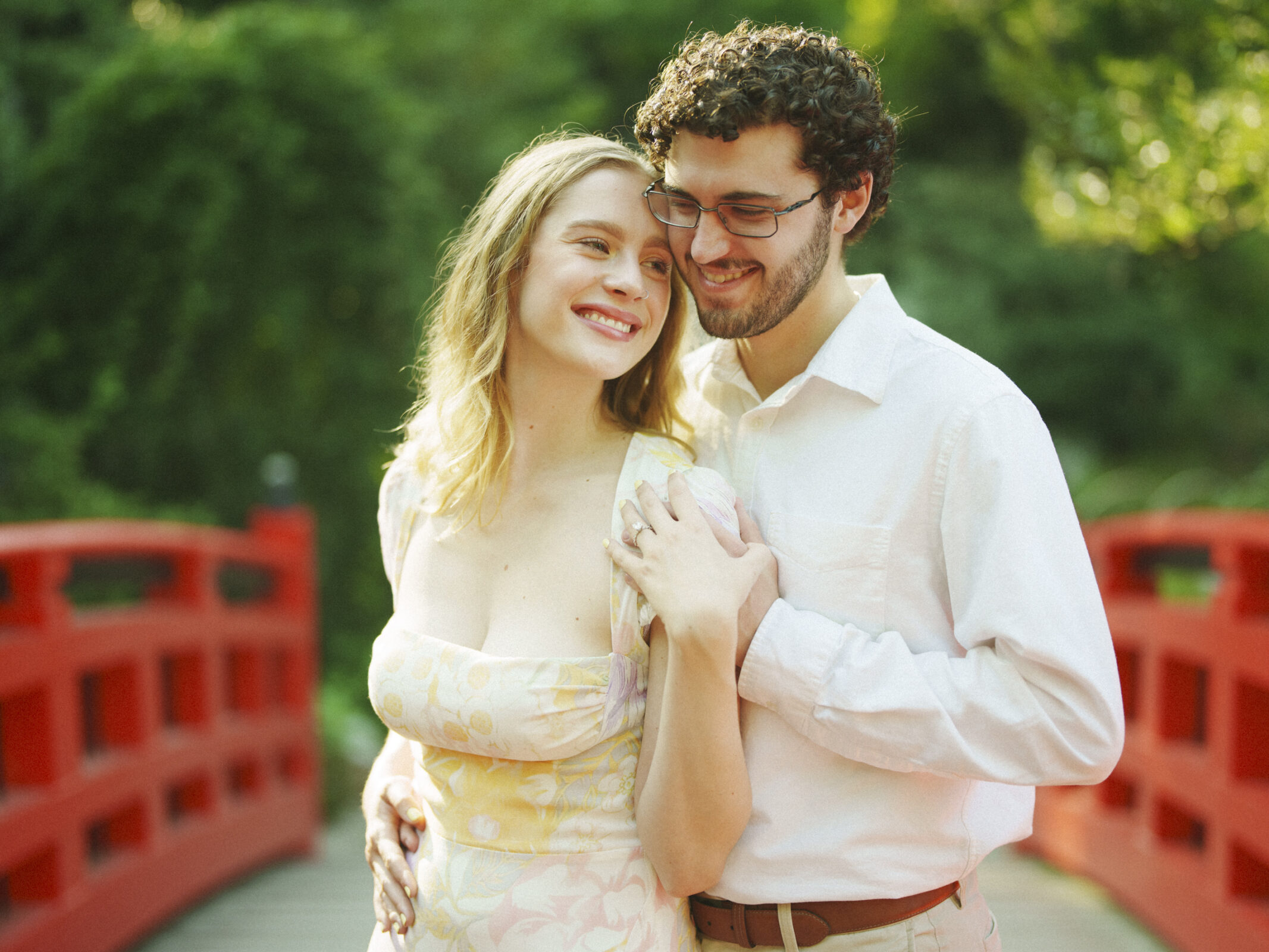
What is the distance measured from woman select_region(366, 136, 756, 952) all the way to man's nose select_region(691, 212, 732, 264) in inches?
3.3

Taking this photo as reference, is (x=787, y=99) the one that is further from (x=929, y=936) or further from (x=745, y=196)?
(x=929, y=936)

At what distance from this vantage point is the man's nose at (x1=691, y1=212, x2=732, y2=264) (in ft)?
6.20

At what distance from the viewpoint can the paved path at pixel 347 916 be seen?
385 centimetres

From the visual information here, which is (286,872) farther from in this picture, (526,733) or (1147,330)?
(1147,330)

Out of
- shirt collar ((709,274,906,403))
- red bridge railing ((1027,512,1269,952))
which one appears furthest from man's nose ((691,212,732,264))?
red bridge railing ((1027,512,1269,952))

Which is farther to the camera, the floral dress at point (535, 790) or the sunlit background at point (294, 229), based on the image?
the sunlit background at point (294, 229)

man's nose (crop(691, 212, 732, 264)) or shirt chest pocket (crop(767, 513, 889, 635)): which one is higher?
man's nose (crop(691, 212, 732, 264))

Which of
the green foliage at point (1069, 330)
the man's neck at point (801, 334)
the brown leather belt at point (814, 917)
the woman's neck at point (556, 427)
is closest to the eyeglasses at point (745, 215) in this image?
the man's neck at point (801, 334)

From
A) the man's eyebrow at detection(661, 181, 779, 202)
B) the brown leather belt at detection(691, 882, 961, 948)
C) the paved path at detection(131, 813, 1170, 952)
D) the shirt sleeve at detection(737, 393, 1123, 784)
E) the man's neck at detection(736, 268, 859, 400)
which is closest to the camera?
the shirt sleeve at detection(737, 393, 1123, 784)

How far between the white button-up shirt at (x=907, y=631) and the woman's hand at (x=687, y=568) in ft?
0.29

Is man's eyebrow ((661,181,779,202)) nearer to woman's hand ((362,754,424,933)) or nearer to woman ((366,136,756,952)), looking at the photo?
woman ((366,136,756,952))

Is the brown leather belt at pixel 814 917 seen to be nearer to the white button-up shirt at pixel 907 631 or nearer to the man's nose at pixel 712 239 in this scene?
the white button-up shirt at pixel 907 631

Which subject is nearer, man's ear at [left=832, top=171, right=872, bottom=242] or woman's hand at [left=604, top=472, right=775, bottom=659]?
woman's hand at [left=604, top=472, right=775, bottom=659]

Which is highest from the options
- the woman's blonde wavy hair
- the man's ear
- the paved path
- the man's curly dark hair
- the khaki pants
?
the man's curly dark hair
